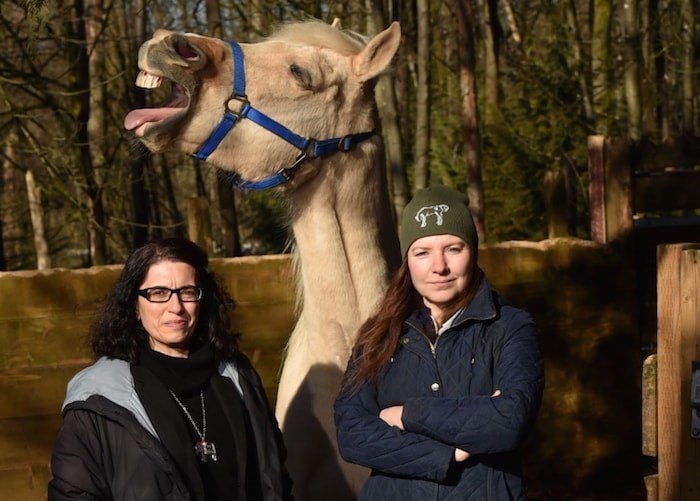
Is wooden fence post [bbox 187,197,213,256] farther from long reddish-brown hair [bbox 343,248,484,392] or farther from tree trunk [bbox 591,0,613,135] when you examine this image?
tree trunk [bbox 591,0,613,135]

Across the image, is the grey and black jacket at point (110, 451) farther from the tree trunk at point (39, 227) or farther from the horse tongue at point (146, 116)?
the tree trunk at point (39, 227)

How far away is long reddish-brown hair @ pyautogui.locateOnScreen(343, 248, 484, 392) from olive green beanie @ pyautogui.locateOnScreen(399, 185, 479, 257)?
9 centimetres

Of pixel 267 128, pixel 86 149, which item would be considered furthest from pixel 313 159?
pixel 86 149

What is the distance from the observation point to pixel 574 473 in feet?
19.1

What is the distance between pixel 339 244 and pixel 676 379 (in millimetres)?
1365

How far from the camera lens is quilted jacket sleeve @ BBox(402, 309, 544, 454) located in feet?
7.83

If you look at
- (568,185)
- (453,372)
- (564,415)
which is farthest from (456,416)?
(568,185)

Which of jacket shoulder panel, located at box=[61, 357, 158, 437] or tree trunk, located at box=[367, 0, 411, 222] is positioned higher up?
tree trunk, located at box=[367, 0, 411, 222]

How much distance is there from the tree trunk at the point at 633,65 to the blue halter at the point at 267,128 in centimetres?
824

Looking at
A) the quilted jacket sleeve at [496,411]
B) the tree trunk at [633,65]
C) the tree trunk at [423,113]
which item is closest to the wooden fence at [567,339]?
the quilted jacket sleeve at [496,411]

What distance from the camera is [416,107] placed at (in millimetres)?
10086

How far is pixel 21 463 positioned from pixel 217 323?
242 centimetres

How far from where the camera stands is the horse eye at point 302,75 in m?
3.51

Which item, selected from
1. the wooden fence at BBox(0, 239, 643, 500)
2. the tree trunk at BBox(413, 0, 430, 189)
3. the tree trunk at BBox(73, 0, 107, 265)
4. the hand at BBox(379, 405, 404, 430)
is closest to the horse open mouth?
the hand at BBox(379, 405, 404, 430)
